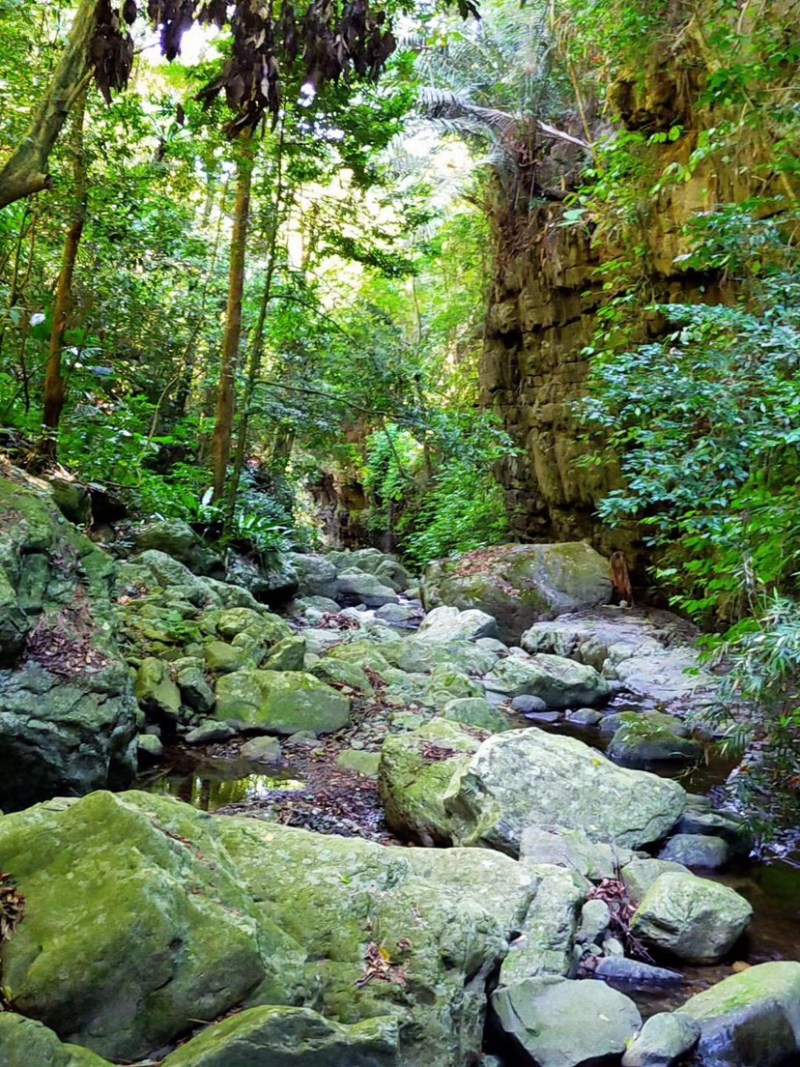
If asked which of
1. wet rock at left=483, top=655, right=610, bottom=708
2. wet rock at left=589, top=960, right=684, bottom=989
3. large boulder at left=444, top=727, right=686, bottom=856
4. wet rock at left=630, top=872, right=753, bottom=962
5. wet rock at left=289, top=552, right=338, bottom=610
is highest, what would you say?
wet rock at left=289, top=552, right=338, bottom=610

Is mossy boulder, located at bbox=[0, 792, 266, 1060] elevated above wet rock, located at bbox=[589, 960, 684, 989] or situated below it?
above

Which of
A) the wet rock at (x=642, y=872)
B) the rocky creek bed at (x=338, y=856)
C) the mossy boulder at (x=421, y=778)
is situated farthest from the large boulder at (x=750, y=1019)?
the mossy boulder at (x=421, y=778)

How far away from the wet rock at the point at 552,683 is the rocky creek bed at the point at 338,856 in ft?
0.11

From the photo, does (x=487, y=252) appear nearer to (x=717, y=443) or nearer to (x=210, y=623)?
(x=210, y=623)

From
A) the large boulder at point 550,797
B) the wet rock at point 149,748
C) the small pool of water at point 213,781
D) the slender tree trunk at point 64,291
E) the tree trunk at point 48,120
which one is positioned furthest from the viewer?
the slender tree trunk at point 64,291

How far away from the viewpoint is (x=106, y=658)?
14.7 feet

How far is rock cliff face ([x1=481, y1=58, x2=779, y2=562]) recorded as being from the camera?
9.41 metres

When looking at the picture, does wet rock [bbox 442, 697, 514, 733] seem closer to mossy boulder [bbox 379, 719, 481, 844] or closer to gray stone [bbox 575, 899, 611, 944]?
mossy boulder [bbox 379, 719, 481, 844]

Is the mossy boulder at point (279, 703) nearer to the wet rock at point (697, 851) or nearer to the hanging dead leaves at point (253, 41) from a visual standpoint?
the wet rock at point (697, 851)

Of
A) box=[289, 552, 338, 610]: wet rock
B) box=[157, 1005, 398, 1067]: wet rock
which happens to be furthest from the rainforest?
box=[289, 552, 338, 610]: wet rock

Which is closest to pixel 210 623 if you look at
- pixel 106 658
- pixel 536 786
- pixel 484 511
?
pixel 106 658

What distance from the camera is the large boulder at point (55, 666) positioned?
A: 12.9 feet

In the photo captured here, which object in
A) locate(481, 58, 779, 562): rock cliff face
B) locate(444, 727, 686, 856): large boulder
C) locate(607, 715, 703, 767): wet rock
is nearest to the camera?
locate(444, 727, 686, 856): large boulder

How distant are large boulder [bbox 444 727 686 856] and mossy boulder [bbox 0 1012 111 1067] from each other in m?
2.88
